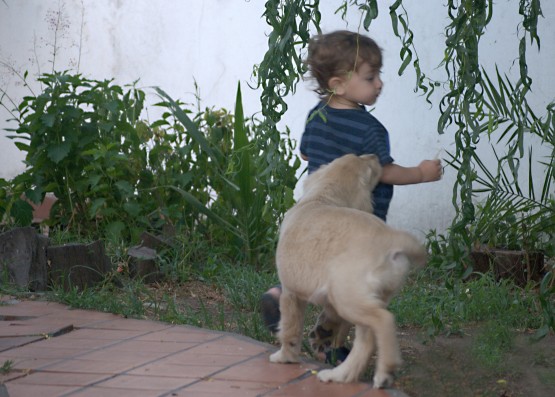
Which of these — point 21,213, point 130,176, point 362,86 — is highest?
point 362,86

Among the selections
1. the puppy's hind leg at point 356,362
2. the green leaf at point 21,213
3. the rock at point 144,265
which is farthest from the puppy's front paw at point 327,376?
the green leaf at point 21,213

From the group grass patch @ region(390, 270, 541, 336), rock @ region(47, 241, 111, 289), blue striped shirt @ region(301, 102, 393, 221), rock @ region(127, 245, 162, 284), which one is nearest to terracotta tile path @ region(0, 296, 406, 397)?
rock @ region(47, 241, 111, 289)

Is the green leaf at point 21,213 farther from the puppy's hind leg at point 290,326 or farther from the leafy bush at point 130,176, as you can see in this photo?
the puppy's hind leg at point 290,326

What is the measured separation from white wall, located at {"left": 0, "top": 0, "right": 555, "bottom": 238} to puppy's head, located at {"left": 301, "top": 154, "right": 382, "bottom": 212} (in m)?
2.41

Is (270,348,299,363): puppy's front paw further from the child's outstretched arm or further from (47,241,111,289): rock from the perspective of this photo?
(47,241,111,289): rock

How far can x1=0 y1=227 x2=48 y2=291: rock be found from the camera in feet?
16.9

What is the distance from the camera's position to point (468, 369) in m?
3.75

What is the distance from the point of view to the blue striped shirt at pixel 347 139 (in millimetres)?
3617

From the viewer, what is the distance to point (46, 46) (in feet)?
26.5

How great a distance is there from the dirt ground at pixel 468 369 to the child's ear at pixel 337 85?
1.15m

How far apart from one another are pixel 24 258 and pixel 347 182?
249 cm

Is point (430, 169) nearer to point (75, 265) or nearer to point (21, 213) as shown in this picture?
point (75, 265)

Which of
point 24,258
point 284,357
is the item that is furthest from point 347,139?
point 24,258

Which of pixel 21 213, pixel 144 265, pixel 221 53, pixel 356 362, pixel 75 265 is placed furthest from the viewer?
pixel 221 53
